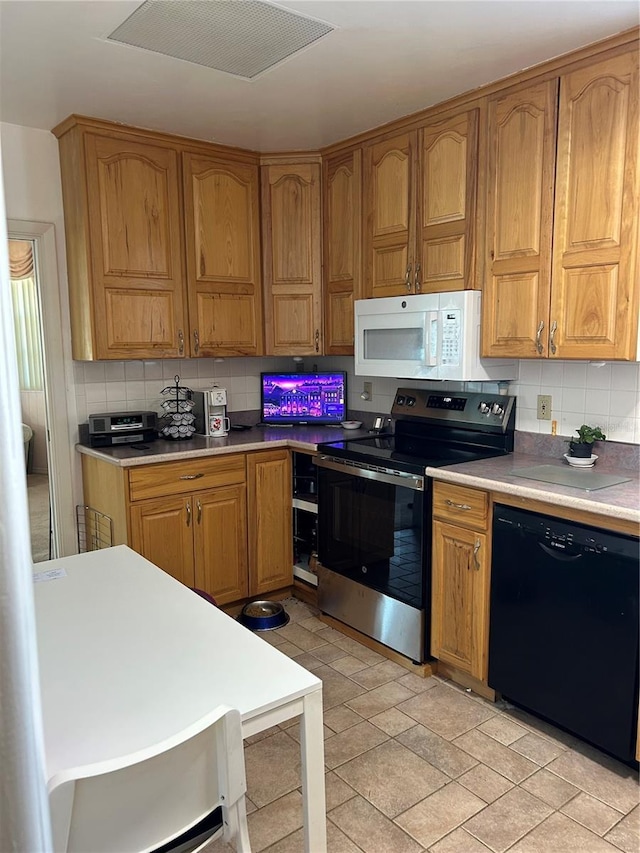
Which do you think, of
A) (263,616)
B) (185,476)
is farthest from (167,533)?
(263,616)

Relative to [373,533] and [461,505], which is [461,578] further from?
[373,533]

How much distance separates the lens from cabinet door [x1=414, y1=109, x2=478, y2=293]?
2750 mm

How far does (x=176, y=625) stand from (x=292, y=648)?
62.9 inches

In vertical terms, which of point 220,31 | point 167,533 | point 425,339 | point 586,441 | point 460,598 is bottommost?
point 460,598

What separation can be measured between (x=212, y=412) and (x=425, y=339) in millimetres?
1286

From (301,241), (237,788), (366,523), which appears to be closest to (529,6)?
(301,241)

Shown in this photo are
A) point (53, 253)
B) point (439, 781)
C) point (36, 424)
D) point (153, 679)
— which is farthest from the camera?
point (36, 424)

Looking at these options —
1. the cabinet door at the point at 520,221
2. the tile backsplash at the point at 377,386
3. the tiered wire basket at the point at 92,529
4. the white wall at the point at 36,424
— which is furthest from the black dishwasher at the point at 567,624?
the white wall at the point at 36,424

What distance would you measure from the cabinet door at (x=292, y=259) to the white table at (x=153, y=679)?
218 cm

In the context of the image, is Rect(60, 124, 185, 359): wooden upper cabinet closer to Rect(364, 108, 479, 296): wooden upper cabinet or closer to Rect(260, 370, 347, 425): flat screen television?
Rect(260, 370, 347, 425): flat screen television

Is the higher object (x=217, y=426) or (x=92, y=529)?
(x=217, y=426)

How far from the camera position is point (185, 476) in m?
3.12

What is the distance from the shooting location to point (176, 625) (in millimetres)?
1550

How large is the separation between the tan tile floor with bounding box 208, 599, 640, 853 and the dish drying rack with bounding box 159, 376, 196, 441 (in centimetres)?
152
